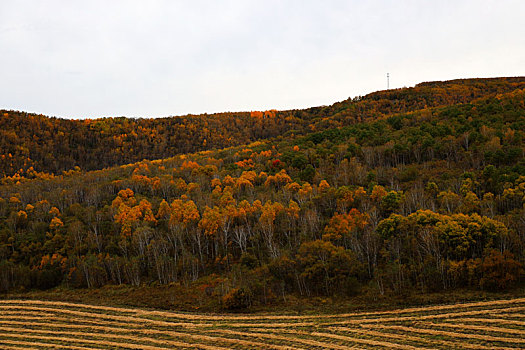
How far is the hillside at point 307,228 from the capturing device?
49.5 metres

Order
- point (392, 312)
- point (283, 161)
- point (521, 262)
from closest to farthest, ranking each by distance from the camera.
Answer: point (392, 312), point (521, 262), point (283, 161)

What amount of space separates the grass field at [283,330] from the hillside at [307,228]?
4.92m

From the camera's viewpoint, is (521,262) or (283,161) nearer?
(521,262)

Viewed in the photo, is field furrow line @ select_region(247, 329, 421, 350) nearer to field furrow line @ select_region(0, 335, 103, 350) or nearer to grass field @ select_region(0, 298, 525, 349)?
grass field @ select_region(0, 298, 525, 349)

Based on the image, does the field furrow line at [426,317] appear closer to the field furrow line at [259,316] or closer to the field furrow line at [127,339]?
the field furrow line at [259,316]

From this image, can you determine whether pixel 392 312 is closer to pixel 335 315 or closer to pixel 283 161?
pixel 335 315

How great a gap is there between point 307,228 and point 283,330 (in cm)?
2478

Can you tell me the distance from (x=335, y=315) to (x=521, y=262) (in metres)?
24.0

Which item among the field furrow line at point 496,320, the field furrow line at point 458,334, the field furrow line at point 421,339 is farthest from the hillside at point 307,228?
the field furrow line at point 421,339

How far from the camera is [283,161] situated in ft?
360

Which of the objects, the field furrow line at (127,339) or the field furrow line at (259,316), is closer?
the field furrow line at (127,339)

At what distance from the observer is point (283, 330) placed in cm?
4166

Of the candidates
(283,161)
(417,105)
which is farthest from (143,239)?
(417,105)

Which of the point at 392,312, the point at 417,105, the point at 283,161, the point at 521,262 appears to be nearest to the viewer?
the point at 392,312
